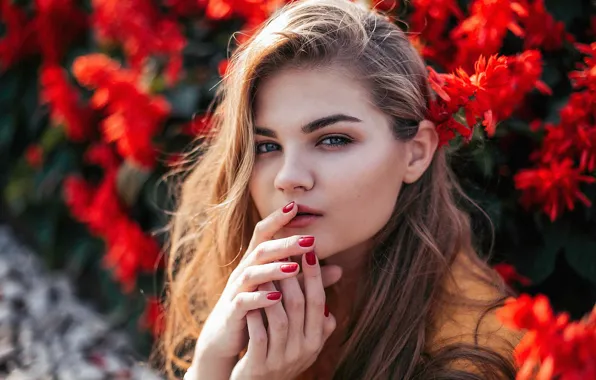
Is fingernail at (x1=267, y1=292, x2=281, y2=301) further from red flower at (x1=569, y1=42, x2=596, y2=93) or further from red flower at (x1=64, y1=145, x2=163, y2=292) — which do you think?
red flower at (x1=64, y1=145, x2=163, y2=292)

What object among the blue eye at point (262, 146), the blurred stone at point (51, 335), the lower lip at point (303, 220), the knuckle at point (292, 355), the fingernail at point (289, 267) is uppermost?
the blue eye at point (262, 146)

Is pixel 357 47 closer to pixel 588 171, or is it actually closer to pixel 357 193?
pixel 357 193

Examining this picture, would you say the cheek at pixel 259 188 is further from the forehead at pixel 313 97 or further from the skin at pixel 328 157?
the forehead at pixel 313 97

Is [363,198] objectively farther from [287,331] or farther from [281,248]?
[287,331]

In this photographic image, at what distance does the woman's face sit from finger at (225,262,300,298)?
0.11 m

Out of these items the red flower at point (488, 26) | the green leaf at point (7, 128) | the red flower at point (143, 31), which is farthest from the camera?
the green leaf at point (7, 128)

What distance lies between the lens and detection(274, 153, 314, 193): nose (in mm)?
1871

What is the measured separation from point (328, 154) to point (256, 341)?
0.48 m

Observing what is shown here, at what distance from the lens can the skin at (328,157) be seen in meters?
1.89

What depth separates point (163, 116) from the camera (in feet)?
9.31

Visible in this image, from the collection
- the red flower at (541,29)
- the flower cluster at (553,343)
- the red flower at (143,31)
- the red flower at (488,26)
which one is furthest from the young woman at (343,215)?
the red flower at (143,31)

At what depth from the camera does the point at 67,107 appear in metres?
3.42

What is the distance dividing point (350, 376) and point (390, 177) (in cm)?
55

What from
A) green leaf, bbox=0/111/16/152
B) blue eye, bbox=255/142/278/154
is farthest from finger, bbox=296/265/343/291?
green leaf, bbox=0/111/16/152
